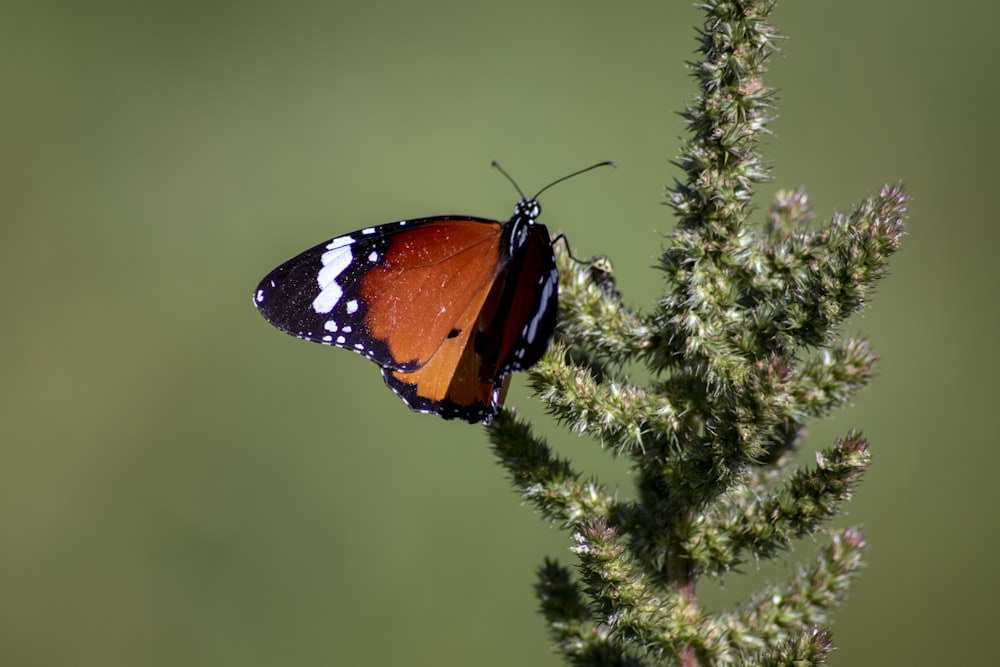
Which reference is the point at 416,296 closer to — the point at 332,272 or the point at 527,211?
the point at 332,272

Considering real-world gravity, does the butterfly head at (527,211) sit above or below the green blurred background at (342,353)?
below

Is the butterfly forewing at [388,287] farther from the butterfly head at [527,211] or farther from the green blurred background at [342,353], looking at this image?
the green blurred background at [342,353]

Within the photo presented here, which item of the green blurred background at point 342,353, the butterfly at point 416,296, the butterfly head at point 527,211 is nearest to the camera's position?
the butterfly at point 416,296

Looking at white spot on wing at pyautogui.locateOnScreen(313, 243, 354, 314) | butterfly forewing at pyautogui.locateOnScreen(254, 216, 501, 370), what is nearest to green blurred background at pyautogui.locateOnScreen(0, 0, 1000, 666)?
butterfly forewing at pyautogui.locateOnScreen(254, 216, 501, 370)

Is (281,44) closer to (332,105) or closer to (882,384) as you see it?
(332,105)

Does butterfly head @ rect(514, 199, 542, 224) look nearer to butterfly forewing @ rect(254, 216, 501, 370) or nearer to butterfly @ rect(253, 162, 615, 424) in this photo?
butterfly @ rect(253, 162, 615, 424)

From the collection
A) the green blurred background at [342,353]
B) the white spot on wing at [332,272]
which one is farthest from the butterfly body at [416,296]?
the green blurred background at [342,353]
